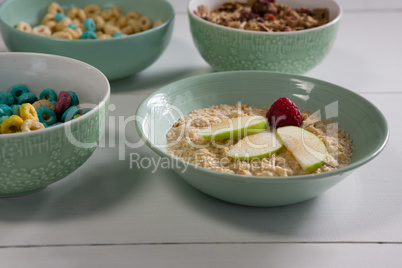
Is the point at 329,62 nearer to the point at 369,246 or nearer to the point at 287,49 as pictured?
the point at 287,49

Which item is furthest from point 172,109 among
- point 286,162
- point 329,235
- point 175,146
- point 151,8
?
point 151,8

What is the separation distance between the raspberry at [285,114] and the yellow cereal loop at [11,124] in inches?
16.0

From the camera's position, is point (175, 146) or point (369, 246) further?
point (175, 146)

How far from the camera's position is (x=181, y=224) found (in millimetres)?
778

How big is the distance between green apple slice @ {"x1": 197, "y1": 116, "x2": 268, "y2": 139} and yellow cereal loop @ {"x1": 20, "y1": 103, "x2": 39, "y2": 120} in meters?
0.26

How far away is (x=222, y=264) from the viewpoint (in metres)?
0.70

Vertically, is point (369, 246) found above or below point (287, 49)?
below

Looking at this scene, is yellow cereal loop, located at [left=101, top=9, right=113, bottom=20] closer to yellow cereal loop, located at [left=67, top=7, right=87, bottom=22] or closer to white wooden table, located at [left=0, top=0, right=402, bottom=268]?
yellow cereal loop, located at [left=67, top=7, right=87, bottom=22]

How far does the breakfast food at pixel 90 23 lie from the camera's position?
3.96 ft

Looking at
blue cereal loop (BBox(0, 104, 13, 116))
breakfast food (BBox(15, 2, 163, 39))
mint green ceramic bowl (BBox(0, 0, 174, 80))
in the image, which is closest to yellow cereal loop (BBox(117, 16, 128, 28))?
breakfast food (BBox(15, 2, 163, 39))

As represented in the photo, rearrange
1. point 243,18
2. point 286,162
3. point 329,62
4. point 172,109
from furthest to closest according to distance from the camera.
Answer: point 329,62 < point 243,18 < point 172,109 < point 286,162

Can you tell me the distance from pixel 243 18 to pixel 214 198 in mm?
523

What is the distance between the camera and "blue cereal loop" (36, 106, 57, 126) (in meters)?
0.86

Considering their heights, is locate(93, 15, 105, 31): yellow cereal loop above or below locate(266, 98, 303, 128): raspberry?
below
